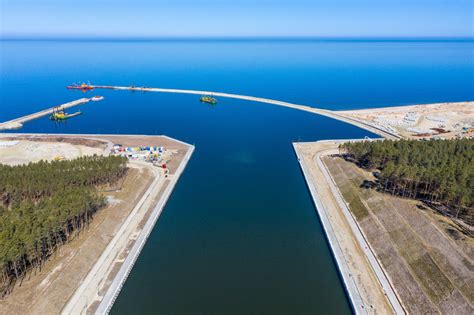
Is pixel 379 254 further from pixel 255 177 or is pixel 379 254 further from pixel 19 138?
pixel 19 138

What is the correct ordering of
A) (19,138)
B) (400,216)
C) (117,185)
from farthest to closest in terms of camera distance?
(19,138), (117,185), (400,216)

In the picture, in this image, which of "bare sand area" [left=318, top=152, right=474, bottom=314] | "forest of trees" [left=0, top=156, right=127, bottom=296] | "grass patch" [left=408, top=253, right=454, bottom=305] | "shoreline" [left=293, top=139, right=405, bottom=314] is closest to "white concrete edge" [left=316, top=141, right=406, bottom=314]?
"shoreline" [left=293, top=139, right=405, bottom=314]

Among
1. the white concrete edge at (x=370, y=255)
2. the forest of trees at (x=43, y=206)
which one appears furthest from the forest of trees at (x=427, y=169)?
the forest of trees at (x=43, y=206)

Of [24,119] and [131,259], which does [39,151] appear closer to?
[24,119]

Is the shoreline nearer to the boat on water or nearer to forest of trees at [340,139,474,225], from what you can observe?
forest of trees at [340,139,474,225]

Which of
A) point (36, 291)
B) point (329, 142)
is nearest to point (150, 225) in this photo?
point (36, 291)

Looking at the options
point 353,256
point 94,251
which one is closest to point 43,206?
point 94,251

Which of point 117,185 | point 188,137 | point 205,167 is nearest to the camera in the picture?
point 117,185
